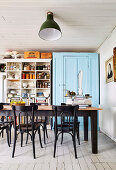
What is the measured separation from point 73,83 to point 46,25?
2.58 m

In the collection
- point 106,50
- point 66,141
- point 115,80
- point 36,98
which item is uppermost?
point 106,50

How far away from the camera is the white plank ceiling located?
2652 mm

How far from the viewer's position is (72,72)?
Result: 4.91m

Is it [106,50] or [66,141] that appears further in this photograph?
[106,50]

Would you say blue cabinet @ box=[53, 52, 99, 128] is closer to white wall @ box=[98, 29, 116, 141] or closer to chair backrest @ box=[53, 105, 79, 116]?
white wall @ box=[98, 29, 116, 141]

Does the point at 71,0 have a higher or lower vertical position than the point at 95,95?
higher

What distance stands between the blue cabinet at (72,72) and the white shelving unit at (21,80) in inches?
13.6

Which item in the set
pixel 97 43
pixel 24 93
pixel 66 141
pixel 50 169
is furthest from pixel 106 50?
pixel 50 169

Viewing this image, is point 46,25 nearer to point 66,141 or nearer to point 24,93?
point 66,141

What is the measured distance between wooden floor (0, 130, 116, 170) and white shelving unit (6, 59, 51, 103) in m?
2.17

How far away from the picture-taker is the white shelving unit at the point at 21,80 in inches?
198

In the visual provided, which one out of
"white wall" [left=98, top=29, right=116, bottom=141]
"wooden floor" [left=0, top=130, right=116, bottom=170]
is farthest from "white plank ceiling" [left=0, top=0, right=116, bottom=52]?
"wooden floor" [left=0, top=130, right=116, bottom=170]

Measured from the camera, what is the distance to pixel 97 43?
4.54m

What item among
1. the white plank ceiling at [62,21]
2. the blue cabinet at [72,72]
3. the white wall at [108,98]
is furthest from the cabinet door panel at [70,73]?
the white wall at [108,98]
